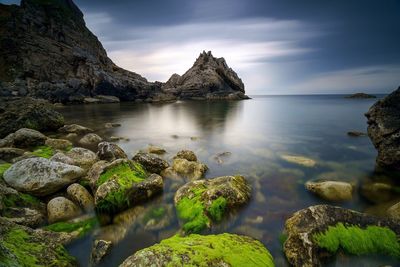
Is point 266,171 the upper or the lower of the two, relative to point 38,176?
lower

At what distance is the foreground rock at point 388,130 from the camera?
11.0 metres

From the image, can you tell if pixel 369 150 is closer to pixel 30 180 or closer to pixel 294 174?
pixel 294 174

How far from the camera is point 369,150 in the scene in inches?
628

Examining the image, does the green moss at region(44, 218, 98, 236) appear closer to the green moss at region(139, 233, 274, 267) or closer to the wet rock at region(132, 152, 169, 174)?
the green moss at region(139, 233, 274, 267)

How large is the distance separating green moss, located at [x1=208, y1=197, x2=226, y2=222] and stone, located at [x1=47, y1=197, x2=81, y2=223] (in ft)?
13.5

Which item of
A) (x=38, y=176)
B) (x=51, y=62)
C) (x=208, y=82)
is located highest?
(x=51, y=62)

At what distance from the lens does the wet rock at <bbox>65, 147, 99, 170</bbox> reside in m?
10.3

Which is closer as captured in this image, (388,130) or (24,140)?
(388,130)

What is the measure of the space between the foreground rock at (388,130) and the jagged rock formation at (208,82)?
290ft

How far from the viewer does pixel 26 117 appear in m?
17.4

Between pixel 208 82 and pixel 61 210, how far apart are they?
3794 inches

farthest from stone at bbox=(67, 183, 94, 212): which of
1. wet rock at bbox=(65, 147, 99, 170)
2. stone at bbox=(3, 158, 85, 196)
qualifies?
wet rock at bbox=(65, 147, 99, 170)

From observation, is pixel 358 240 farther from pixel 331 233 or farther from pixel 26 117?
pixel 26 117

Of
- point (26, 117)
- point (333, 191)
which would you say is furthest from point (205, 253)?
point (26, 117)
